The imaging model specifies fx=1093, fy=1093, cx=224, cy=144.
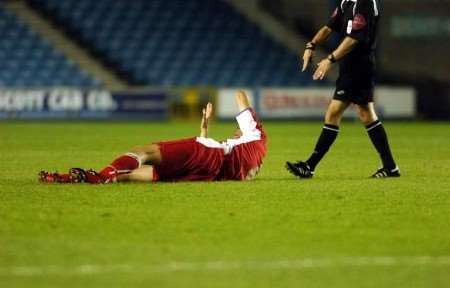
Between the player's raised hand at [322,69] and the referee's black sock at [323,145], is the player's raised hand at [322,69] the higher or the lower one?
the higher one

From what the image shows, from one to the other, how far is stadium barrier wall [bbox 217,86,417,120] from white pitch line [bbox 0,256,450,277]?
23.3 m

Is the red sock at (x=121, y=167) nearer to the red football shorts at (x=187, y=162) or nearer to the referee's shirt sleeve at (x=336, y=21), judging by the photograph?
the red football shorts at (x=187, y=162)

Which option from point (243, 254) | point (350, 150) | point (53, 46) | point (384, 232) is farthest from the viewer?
point (53, 46)

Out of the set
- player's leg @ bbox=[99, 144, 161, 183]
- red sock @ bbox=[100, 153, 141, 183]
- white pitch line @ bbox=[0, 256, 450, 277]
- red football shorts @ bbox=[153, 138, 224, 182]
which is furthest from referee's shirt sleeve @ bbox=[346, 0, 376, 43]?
white pitch line @ bbox=[0, 256, 450, 277]

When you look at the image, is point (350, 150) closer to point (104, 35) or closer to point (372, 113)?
point (372, 113)

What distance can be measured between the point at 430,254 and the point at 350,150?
408 inches

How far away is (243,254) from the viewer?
640 centimetres

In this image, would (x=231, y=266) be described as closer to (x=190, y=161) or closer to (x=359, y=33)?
(x=190, y=161)

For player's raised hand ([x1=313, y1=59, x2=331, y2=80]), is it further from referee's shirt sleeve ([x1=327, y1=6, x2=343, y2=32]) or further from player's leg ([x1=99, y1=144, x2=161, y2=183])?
player's leg ([x1=99, y1=144, x2=161, y2=183])

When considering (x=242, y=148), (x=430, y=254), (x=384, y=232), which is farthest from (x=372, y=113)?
(x=430, y=254)

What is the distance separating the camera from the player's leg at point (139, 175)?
1023cm

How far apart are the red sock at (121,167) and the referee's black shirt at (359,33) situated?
2528mm

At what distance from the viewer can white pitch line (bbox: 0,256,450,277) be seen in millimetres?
5828

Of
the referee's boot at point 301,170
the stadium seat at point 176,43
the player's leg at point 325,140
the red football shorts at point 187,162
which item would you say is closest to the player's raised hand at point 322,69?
the player's leg at point 325,140
